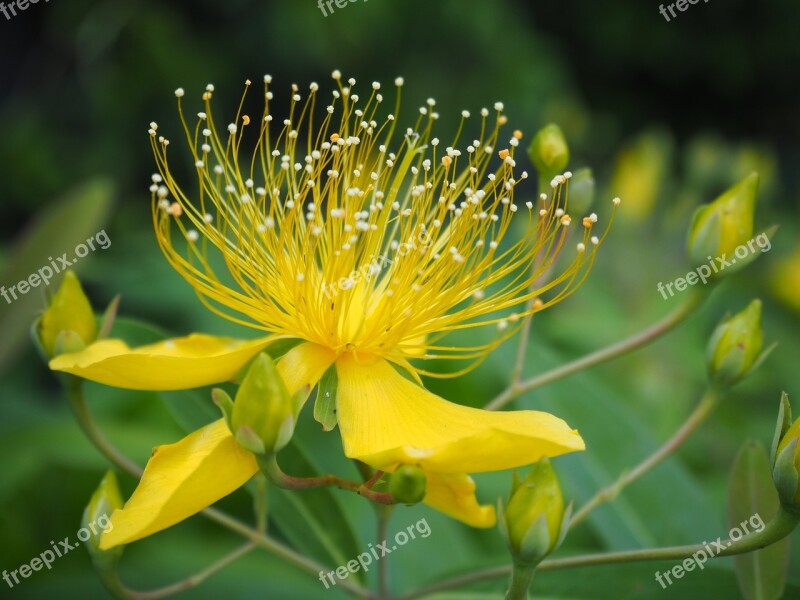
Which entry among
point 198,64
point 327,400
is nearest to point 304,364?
point 327,400

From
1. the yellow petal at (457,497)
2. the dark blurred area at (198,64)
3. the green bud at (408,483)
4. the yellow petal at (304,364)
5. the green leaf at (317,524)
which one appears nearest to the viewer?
the green bud at (408,483)

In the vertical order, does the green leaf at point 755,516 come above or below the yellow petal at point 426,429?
below

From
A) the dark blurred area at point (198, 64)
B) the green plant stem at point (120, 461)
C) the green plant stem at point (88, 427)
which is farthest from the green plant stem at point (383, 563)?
the dark blurred area at point (198, 64)

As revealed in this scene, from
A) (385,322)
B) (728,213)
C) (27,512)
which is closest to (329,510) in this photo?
(385,322)

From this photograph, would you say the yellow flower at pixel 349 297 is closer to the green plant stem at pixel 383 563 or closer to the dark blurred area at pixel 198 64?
the green plant stem at pixel 383 563

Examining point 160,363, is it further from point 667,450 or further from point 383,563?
point 667,450

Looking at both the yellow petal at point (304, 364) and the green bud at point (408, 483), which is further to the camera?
the yellow petal at point (304, 364)

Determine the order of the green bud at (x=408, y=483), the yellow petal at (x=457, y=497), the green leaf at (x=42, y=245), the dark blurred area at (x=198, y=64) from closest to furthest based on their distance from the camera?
the green bud at (x=408, y=483)
the yellow petal at (x=457, y=497)
the green leaf at (x=42, y=245)
the dark blurred area at (x=198, y=64)
